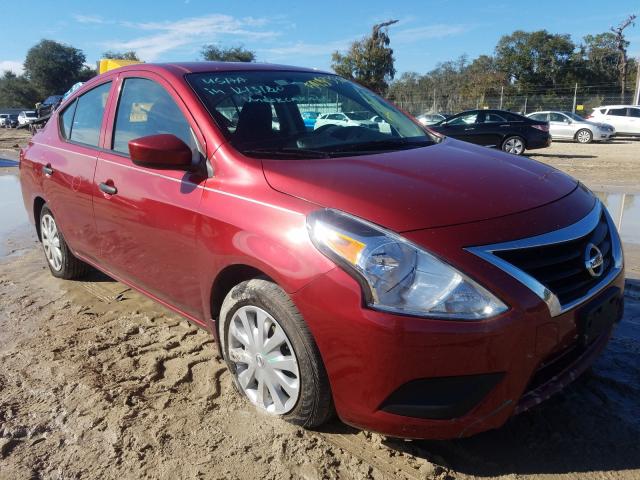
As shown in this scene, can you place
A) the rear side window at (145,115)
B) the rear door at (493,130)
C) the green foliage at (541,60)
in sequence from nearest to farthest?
the rear side window at (145,115), the rear door at (493,130), the green foliage at (541,60)

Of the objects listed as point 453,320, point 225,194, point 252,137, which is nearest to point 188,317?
point 225,194

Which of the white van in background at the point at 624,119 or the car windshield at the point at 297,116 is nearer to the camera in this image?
the car windshield at the point at 297,116

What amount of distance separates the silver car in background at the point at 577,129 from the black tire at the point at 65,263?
21306 millimetres

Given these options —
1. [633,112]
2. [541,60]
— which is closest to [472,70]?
[541,60]

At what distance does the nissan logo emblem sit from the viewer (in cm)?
223

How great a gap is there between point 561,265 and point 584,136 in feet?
75.3

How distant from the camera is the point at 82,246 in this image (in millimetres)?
3941

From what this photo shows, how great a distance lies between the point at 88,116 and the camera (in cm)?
392

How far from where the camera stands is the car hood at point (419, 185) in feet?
6.96

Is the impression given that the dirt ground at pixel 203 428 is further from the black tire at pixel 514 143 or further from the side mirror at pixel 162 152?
the black tire at pixel 514 143

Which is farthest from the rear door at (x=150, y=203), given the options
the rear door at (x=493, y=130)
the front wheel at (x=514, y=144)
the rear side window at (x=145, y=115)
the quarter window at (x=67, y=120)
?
the front wheel at (x=514, y=144)

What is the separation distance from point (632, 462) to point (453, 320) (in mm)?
1092

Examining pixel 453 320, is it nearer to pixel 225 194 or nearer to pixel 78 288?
pixel 225 194

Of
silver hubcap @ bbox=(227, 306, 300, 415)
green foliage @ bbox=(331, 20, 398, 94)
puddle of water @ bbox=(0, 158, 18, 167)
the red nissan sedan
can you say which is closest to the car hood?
the red nissan sedan
